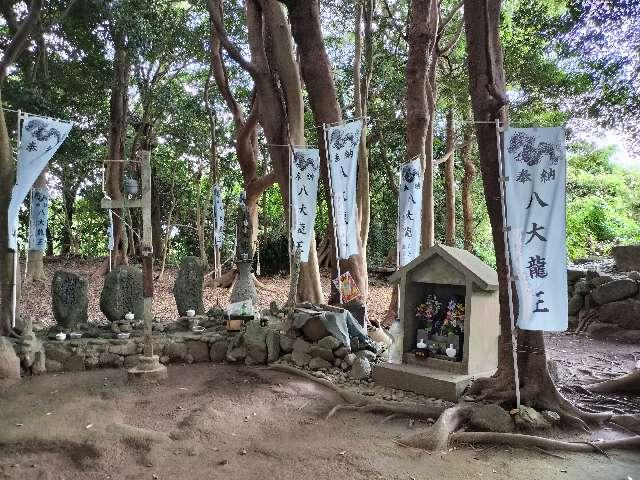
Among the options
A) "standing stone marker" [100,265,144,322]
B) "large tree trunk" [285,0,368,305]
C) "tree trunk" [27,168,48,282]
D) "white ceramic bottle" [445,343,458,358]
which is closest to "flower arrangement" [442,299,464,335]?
"white ceramic bottle" [445,343,458,358]

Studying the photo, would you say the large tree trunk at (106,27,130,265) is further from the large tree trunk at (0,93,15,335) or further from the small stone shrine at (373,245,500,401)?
the small stone shrine at (373,245,500,401)

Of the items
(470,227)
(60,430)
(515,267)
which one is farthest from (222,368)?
(470,227)

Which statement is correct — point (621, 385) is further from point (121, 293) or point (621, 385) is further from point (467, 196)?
point (467, 196)

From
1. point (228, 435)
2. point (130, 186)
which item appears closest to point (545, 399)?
point (228, 435)

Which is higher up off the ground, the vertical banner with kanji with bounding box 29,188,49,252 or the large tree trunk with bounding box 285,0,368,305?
the large tree trunk with bounding box 285,0,368,305

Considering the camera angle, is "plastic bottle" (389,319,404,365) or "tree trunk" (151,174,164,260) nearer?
"plastic bottle" (389,319,404,365)

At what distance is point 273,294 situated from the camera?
13.8 metres

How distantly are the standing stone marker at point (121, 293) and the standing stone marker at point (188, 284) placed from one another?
0.65 metres

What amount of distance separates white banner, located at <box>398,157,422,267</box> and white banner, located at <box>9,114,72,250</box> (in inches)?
197

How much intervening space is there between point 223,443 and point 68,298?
172 inches

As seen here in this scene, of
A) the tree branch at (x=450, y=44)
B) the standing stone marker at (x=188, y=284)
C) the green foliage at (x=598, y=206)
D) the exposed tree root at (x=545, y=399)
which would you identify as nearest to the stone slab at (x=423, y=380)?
the exposed tree root at (x=545, y=399)

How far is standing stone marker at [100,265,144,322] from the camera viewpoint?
313 inches

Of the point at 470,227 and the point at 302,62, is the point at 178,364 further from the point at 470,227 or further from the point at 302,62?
the point at 470,227

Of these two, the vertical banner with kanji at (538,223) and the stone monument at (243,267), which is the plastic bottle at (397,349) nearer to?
the vertical banner with kanji at (538,223)
